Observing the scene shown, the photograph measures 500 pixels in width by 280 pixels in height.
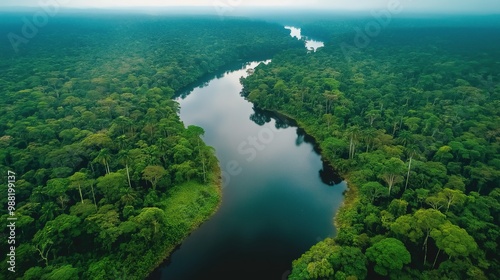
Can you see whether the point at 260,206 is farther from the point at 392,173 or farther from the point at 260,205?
the point at 392,173

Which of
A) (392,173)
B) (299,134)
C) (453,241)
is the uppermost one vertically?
(392,173)

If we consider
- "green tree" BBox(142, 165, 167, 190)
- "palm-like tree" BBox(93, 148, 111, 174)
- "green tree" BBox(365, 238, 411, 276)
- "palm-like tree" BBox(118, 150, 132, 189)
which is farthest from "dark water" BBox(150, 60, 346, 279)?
"palm-like tree" BBox(93, 148, 111, 174)

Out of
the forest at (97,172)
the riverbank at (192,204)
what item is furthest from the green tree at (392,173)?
the forest at (97,172)

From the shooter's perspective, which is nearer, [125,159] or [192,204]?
[192,204]

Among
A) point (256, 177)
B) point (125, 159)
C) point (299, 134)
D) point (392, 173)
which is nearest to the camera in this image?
point (392, 173)

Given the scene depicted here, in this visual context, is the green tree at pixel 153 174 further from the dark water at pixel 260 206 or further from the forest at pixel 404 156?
the forest at pixel 404 156

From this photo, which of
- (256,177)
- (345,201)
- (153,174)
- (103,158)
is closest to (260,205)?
(256,177)

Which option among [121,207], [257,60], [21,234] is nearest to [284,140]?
[121,207]
